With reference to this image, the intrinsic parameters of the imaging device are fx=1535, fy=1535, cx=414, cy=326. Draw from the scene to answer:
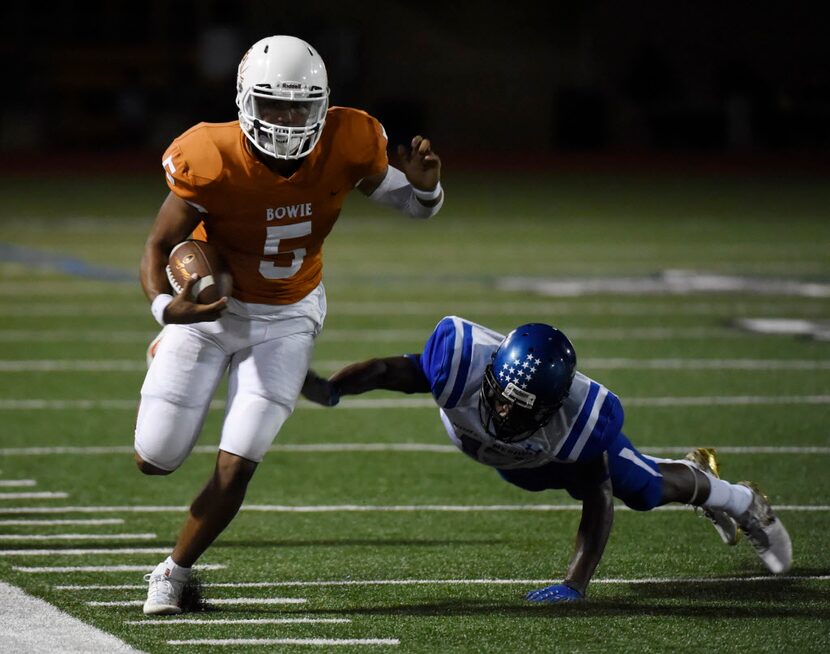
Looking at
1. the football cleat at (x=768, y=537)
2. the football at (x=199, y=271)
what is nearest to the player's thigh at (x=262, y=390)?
the football at (x=199, y=271)

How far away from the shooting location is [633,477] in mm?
4578

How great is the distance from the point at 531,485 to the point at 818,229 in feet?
37.8

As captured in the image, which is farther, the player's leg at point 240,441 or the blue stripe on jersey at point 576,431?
the blue stripe on jersey at point 576,431

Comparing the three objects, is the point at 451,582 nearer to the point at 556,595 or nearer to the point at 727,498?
the point at 556,595

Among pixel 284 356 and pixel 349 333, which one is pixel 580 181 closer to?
pixel 349 333

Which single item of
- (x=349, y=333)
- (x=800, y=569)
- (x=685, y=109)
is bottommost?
(x=685, y=109)

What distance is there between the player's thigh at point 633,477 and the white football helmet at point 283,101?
1.28m

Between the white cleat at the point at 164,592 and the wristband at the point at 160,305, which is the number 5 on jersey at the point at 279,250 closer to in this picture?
the wristband at the point at 160,305

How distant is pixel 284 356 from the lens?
4.52 meters

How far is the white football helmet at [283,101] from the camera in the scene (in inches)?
173

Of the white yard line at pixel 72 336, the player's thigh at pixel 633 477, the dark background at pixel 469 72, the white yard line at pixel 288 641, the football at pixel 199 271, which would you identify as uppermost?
the football at pixel 199 271

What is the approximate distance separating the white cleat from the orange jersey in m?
0.84

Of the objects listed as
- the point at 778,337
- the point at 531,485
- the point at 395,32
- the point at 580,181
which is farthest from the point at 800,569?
the point at 395,32

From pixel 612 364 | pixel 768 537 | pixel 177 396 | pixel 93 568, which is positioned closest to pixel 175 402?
pixel 177 396
